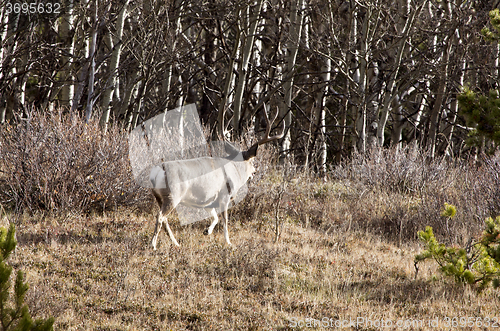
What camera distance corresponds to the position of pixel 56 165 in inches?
305

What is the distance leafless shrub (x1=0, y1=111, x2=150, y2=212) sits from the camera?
25.5 feet

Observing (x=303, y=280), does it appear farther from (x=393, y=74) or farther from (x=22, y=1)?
(x=22, y=1)

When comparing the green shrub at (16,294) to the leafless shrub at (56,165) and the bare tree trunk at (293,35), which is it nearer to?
the leafless shrub at (56,165)

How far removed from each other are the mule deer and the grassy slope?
637 millimetres

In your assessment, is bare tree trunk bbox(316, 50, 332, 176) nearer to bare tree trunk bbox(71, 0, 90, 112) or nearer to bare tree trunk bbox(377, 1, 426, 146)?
bare tree trunk bbox(377, 1, 426, 146)

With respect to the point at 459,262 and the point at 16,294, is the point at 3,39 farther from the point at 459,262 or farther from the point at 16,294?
Answer: the point at 459,262

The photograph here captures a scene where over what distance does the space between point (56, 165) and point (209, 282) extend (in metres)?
3.72

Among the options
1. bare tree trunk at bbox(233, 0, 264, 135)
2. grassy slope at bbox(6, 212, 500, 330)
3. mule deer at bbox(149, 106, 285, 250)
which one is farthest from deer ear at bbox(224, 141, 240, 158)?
bare tree trunk at bbox(233, 0, 264, 135)

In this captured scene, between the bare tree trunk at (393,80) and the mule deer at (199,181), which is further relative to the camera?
the bare tree trunk at (393,80)

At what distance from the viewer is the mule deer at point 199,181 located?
20.6 feet

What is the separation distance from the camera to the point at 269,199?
9422mm

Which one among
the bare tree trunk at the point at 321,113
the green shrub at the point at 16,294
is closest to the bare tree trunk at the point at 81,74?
the bare tree trunk at the point at 321,113

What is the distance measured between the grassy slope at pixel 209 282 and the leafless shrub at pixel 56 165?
19.3 inches

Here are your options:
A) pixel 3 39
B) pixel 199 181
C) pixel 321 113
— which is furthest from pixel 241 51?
pixel 199 181
